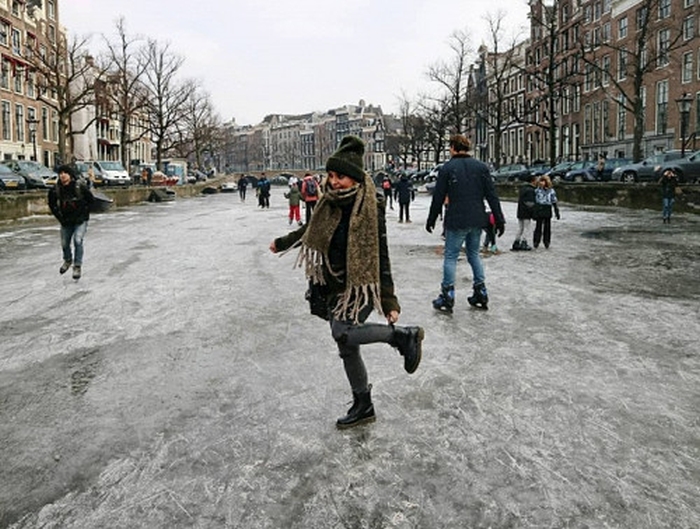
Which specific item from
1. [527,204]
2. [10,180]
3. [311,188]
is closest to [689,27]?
[311,188]

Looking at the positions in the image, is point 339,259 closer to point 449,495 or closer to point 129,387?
point 449,495

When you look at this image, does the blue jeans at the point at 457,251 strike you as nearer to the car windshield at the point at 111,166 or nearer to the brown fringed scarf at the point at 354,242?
the brown fringed scarf at the point at 354,242

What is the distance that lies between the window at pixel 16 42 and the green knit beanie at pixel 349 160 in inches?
2195

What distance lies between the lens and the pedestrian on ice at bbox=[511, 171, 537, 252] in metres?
12.2

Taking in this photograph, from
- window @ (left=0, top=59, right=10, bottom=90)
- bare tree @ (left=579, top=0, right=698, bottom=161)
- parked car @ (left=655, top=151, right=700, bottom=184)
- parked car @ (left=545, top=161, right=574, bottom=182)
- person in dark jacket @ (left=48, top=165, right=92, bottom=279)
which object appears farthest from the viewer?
window @ (left=0, top=59, right=10, bottom=90)

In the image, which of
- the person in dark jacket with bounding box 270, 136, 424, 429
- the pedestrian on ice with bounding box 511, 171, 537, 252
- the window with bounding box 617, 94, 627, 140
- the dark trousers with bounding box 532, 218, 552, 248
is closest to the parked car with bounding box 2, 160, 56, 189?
the pedestrian on ice with bounding box 511, 171, 537, 252

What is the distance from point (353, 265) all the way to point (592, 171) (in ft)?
115

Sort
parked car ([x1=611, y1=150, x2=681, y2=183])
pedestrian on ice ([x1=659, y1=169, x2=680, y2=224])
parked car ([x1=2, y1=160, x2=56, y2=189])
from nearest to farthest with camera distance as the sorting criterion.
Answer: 1. pedestrian on ice ([x1=659, y1=169, x2=680, y2=224])
2. parked car ([x1=611, y1=150, x2=681, y2=183])
3. parked car ([x1=2, y1=160, x2=56, y2=189])

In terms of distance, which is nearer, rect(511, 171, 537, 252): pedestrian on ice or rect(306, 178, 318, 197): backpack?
rect(511, 171, 537, 252): pedestrian on ice

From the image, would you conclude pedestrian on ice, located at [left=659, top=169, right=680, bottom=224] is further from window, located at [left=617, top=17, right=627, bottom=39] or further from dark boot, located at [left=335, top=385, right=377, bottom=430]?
window, located at [left=617, top=17, right=627, bottom=39]

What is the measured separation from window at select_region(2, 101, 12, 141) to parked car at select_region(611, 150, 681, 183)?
→ 4282 cm

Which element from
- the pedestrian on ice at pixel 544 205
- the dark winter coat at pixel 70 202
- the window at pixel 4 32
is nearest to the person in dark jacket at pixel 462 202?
the dark winter coat at pixel 70 202

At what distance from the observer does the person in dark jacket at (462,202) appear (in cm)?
679

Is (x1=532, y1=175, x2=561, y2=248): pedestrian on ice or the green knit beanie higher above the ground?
the green knit beanie
